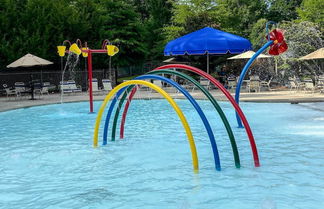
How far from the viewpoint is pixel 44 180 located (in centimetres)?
691

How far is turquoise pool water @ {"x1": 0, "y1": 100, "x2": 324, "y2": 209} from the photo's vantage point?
5844mm

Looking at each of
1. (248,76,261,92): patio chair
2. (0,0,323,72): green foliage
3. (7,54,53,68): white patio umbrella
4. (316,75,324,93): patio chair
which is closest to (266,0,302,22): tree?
(0,0,323,72): green foliage

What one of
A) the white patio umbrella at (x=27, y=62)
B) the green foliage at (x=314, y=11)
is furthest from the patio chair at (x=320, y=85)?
the white patio umbrella at (x=27, y=62)

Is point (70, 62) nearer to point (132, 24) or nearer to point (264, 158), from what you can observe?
point (132, 24)

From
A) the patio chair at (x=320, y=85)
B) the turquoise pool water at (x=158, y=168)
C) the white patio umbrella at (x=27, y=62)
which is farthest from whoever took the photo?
the white patio umbrella at (x=27, y=62)

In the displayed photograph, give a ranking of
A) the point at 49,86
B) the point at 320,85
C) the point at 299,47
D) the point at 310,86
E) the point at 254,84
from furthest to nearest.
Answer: the point at 299,47 < the point at 49,86 < the point at 254,84 < the point at 320,85 < the point at 310,86

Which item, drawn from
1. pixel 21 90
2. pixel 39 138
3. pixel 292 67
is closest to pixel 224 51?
pixel 292 67

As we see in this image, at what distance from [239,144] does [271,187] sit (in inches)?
127

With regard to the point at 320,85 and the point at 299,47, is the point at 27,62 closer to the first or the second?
the point at 320,85

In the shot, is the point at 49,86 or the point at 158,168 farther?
the point at 49,86

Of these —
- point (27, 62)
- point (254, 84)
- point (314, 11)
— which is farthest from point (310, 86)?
point (314, 11)

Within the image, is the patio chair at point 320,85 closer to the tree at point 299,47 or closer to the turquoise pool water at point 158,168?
the tree at point 299,47

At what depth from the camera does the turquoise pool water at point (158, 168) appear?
19.2ft

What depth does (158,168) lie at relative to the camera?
7578 mm
